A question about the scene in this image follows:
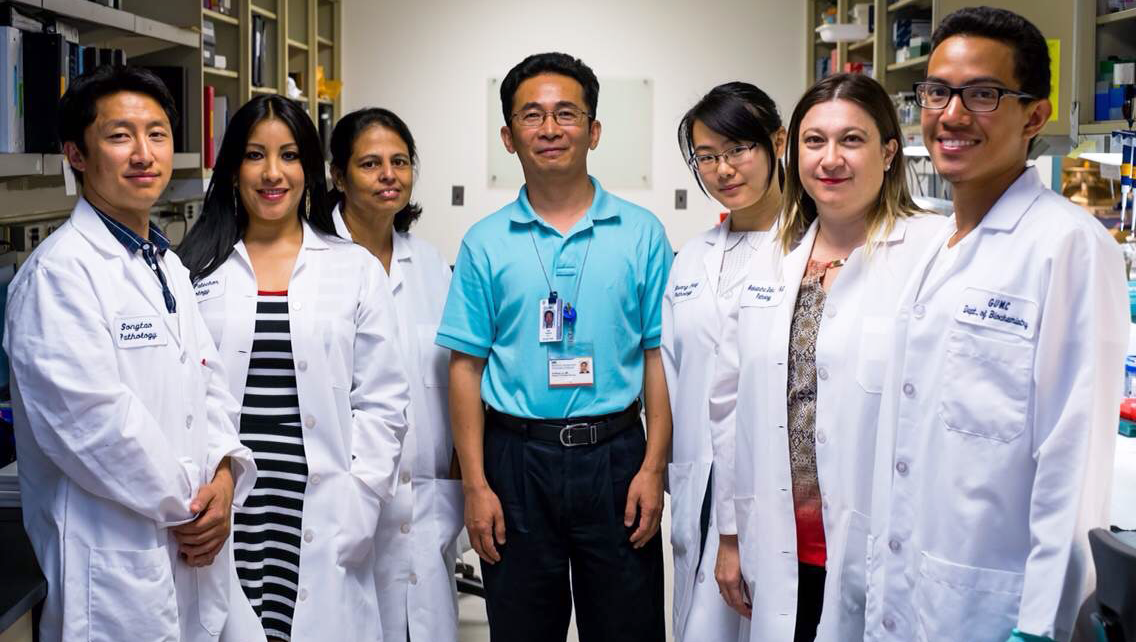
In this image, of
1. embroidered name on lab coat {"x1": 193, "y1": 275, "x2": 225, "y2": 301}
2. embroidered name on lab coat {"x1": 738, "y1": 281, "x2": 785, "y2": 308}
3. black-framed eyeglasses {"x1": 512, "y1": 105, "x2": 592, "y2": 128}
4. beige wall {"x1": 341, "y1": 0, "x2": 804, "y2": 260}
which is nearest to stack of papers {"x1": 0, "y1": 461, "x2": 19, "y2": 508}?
embroidered name on lab coat {"x1": 193, "y1": 275, "x2": 225, "y2": 301}

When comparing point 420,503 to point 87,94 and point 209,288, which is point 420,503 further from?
point 87,94

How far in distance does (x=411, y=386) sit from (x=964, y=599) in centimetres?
134

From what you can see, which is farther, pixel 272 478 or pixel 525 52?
pixel 525 52

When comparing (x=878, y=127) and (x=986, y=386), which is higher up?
(x=878, y=127)

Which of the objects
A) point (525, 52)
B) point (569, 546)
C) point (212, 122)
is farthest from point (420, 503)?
point (525, 52)

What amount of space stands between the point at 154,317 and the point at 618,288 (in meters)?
0.93

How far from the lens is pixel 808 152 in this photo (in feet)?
6.10

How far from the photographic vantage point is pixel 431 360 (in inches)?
98.2

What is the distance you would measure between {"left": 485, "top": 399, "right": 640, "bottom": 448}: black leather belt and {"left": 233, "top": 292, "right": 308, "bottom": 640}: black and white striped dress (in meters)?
0.44

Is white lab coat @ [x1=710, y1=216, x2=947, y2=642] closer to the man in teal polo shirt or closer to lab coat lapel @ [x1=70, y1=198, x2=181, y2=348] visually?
the man in teal polo shirt

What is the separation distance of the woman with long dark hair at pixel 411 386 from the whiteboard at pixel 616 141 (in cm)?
410

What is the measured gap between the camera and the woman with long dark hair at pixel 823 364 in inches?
68.7

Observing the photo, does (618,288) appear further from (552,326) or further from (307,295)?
(307,295)

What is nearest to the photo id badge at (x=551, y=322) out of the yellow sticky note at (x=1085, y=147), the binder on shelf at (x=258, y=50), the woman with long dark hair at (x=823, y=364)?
the woman with long dark hair at (x=823, y=364)
